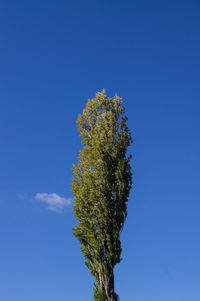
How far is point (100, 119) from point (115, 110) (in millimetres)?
1258

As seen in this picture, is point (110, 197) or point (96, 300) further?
point (110, 197)

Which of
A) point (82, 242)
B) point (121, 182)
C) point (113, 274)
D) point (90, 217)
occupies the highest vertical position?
point (121, 182)

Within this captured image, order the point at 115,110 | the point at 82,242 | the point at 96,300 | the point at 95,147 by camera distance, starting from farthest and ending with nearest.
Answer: the point at 115,110, the point at 95,147, the point at 82,242, the point at 96,300

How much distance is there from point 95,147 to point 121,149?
1.61 meters

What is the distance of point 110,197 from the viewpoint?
62.5 feet

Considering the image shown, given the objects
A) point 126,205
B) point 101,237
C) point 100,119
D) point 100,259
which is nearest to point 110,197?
point 126,205

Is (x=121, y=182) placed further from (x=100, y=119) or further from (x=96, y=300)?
(x=96, y=300)

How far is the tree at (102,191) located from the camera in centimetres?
1791

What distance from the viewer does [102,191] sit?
19.1 metres

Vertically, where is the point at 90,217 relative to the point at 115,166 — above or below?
below

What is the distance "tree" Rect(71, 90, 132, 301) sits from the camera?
1791 cm

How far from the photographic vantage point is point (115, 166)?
19625 millimetres

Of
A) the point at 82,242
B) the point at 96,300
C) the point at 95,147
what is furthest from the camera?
the point at 95,147

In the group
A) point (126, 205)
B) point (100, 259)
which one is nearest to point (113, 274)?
point (100, 259)
